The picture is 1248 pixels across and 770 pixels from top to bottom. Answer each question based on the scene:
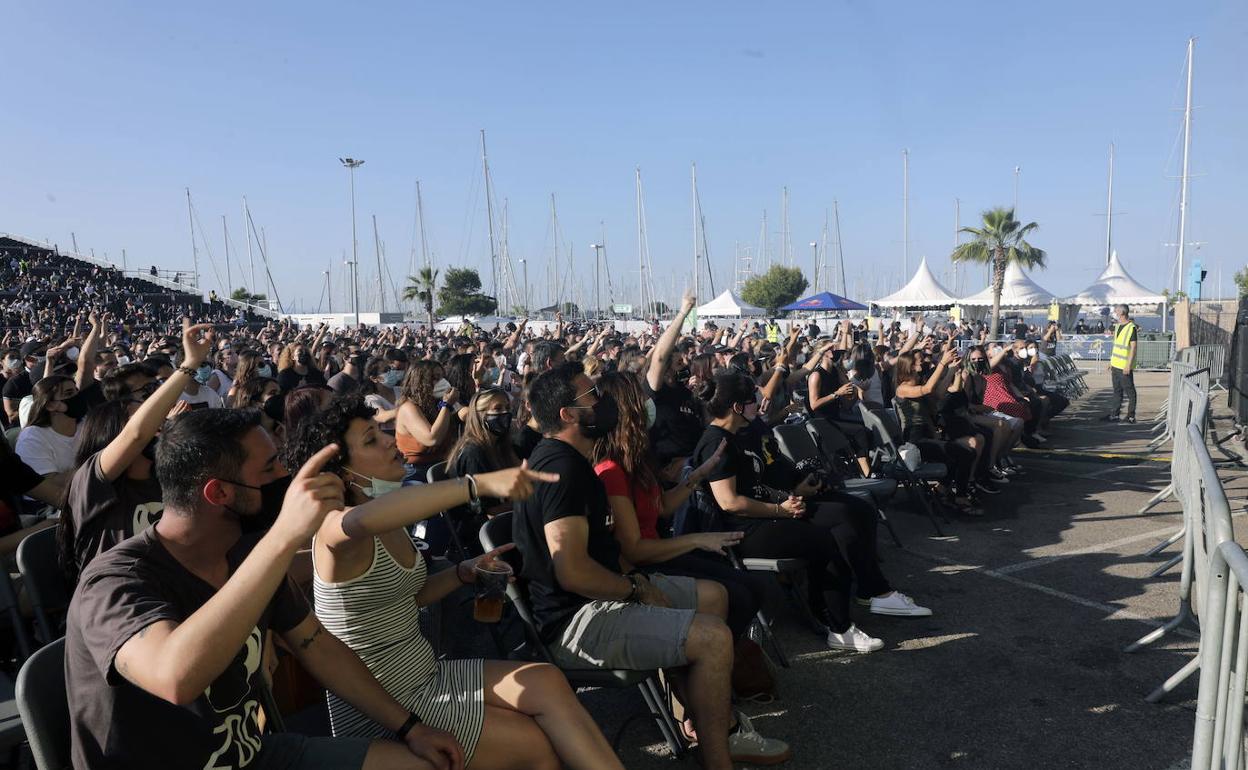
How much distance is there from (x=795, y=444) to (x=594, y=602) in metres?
3.57

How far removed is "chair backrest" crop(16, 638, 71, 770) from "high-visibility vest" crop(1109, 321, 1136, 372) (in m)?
15.1

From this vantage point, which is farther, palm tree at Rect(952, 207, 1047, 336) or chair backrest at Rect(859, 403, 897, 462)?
palm tree at Rect(952, 207, 1047, 336)

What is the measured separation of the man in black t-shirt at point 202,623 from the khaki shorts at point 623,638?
0.91m

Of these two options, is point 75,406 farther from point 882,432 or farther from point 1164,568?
point 1164,568

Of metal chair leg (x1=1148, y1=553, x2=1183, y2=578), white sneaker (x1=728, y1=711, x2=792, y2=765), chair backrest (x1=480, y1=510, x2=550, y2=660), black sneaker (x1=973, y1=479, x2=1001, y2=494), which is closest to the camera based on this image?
chair backrest (x1=480, y1=510, x2=550, y2=660)

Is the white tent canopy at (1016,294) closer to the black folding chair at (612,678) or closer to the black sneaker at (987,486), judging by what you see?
the black sneaker at (987,486)

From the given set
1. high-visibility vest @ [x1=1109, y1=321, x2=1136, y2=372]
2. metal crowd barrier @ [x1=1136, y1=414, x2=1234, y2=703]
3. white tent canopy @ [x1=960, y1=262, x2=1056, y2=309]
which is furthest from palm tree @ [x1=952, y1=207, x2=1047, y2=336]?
metal crowd barrier @ [x1=1136, y1=414, x2=1234, y2=703]

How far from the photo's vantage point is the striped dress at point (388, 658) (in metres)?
2.64

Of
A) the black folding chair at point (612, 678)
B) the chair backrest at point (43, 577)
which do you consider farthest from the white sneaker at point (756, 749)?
the chair backrest at point (43, 577)

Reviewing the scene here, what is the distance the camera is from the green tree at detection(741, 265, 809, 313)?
68500 mm

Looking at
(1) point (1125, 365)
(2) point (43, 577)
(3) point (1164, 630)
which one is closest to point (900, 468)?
(3) point (1164, 630)

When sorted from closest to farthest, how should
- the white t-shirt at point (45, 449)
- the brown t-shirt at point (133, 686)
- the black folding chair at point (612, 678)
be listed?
the brown t-shirt at point (133, 686)
the black folding chair at point (612, 678)
the white t-shirt at point (45, 449)

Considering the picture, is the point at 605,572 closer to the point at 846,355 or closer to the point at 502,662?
the point at 502,662

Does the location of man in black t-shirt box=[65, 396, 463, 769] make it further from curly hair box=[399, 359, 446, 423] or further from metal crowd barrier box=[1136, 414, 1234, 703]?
curly hair box=[399, 359, 446, 423]
